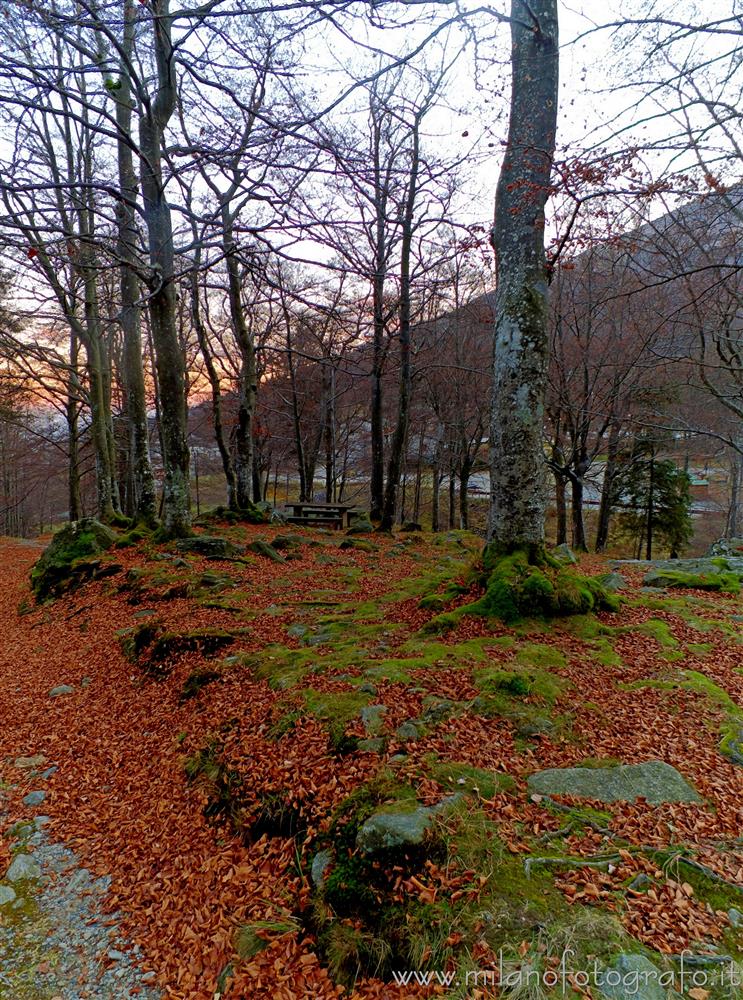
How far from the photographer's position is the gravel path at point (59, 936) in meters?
2.05

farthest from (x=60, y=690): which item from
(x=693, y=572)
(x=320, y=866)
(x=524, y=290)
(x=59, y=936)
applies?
(x=693, y=572)

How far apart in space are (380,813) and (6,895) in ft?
7.05

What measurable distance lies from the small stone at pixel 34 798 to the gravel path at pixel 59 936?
38 centimetres

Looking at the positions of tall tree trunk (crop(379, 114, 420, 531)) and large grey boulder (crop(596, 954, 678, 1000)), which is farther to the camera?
tall tree trunk (crop(379, 114, 420, 531))

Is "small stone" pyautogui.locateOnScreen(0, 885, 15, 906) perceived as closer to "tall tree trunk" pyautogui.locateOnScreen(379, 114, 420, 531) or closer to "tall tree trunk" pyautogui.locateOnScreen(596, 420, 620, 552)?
"tall tree trunk" pyautogui.locateOnScreen(379, 114, 420, 531)

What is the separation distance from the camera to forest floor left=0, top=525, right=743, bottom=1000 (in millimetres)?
1839

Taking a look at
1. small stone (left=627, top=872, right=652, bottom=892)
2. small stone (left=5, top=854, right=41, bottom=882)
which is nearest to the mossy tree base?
small stone (left=627, top=872, right=652, bottom=892)

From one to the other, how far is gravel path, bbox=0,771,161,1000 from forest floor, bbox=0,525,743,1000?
0.4 inches

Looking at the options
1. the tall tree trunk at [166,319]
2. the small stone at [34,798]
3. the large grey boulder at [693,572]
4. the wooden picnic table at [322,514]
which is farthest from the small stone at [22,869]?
the wooden picnic table at [322,514]

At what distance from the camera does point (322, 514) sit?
1606cm

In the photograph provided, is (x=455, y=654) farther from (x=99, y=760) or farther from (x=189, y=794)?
(x=99, y=760)

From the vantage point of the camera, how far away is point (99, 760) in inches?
152

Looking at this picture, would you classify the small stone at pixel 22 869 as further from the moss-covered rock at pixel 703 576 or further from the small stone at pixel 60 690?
the moss-covered rock at pixel 703 576

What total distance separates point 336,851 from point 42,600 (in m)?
8.18
